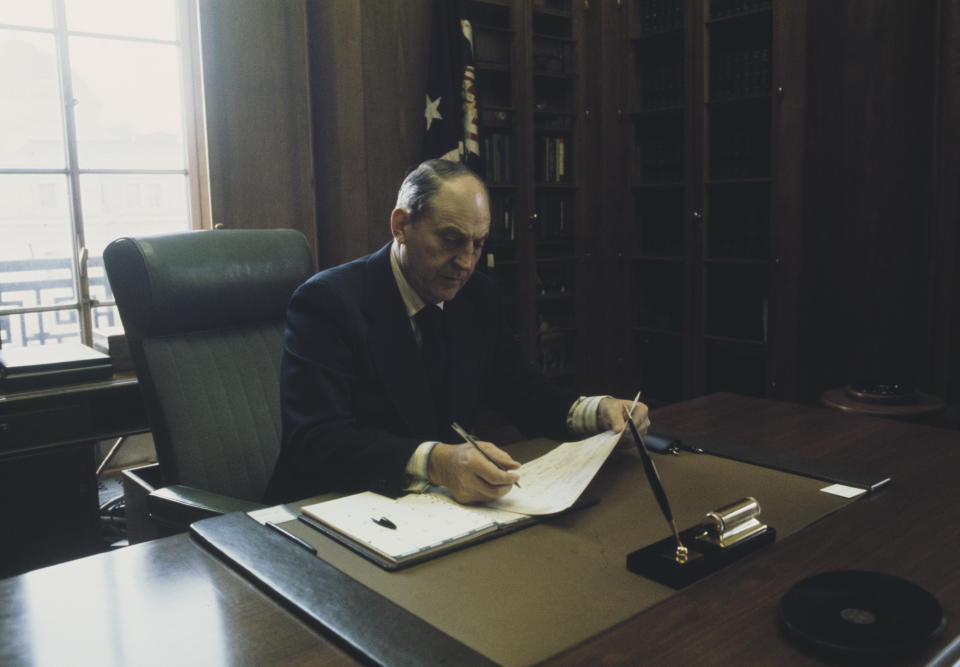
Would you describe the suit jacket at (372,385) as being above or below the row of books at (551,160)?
below

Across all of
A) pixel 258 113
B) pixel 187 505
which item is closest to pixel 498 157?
pixel 258 113

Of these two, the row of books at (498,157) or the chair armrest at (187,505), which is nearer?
the chair armrest at (187,505)

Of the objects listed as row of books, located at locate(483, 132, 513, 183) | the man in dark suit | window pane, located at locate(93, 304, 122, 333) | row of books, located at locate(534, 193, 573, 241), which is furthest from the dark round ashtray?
window pane, located at locate(93, 304, 122, 333)

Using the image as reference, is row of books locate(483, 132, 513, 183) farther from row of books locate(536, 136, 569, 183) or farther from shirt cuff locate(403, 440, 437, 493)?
shirt cuff locate(403, 440, 437, 493)

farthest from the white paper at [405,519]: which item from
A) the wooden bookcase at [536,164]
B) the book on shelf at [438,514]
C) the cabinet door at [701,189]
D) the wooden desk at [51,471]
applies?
the cabinet door at [701,189]

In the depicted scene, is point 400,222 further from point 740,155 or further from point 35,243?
point 740,155

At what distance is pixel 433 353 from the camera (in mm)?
1733

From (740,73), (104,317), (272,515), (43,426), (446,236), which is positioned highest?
(740,73)

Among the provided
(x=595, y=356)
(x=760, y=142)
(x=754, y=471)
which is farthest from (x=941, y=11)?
(x=754, y=471)

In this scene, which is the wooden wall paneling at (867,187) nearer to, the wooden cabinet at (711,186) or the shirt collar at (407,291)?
the wooden cabinet at (711,186)

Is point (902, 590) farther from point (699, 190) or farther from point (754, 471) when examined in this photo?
point (699, 190)

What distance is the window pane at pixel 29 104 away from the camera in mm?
3182

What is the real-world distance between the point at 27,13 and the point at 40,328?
125cm

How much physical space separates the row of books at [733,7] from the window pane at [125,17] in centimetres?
259
